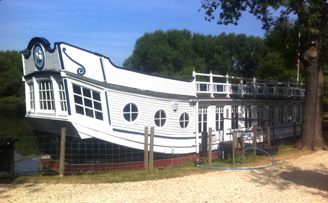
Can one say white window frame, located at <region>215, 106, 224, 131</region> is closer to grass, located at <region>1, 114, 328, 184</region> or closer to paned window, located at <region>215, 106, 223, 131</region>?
paned window, located at <region>215, 106, 223, 131</region>

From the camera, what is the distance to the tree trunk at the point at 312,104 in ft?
45.1

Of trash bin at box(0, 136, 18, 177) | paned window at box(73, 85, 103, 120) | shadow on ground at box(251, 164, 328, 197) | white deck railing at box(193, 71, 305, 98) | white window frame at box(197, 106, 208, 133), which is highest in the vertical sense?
white deck railing at box(193, 71, 305, 98)

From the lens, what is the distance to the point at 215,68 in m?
44.8

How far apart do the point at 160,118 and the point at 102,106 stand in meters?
2.66

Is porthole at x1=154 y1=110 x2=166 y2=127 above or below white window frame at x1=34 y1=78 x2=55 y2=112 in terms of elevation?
below

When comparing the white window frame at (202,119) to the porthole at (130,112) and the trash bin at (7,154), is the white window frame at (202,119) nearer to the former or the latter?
the porthole at (130,112)

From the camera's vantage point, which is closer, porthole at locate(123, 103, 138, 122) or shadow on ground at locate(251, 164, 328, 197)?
shadow on ground at locate(251, 164, 328, 197)

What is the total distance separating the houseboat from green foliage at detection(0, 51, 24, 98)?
122 feet

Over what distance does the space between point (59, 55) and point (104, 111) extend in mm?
2349

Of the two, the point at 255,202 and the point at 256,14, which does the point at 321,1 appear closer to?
the point at 256,14

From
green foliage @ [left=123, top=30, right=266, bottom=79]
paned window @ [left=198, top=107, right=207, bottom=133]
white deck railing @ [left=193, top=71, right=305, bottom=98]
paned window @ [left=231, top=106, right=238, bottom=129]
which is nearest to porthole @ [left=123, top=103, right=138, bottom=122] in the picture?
white deck railing @ [left=193, top=71, right=305, bottom=98]

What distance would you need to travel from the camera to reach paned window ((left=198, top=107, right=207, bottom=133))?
13.4 m

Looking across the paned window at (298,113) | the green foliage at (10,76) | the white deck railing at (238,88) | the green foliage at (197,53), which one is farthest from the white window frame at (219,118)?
the green foliage at (10,76)

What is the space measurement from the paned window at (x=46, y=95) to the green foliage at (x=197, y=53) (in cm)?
3150
